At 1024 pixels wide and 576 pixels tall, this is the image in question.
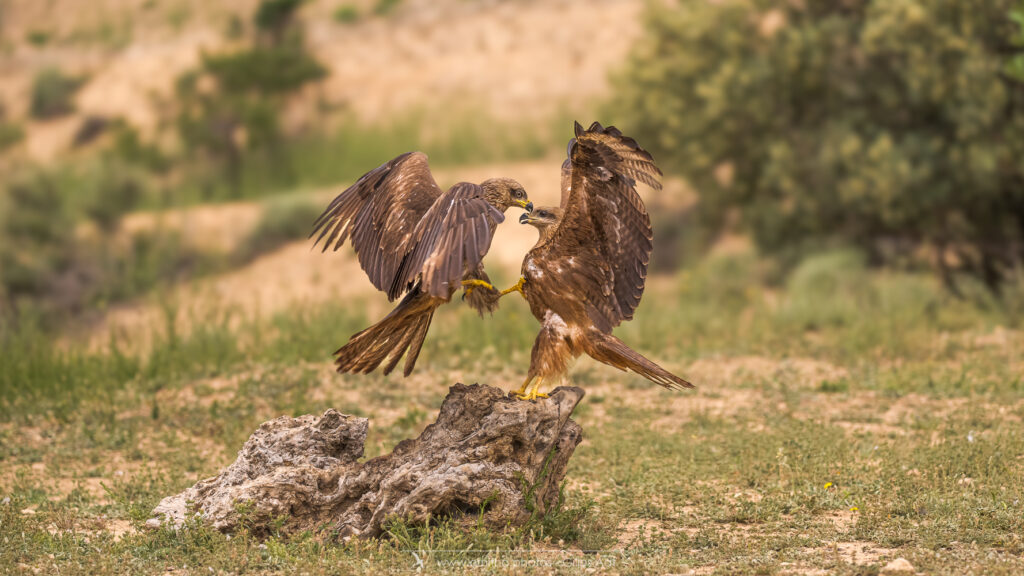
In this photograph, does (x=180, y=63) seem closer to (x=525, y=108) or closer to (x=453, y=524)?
(x=525, y=108)

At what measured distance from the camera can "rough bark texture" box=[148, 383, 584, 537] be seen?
5.10 metres

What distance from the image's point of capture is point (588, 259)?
5.54m

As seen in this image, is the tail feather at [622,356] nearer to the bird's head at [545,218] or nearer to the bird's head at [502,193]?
the bird's head at [545,218]

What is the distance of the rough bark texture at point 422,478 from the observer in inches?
201

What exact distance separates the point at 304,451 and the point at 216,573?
3.12 feet

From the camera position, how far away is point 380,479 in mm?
5324

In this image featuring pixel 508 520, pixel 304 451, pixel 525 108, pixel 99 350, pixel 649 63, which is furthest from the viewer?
pixel 525 108

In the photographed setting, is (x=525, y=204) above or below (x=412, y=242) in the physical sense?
above

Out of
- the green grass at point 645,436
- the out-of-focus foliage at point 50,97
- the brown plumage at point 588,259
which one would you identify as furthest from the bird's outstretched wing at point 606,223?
the out-of-focus foliage at point 50,97

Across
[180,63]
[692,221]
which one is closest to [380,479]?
[692,221]

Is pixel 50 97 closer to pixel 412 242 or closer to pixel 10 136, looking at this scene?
pixel 10 136

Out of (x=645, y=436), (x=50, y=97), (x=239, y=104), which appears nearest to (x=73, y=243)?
(x=239, y=104)

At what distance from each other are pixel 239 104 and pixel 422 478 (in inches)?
748

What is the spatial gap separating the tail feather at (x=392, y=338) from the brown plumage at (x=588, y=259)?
57cm
